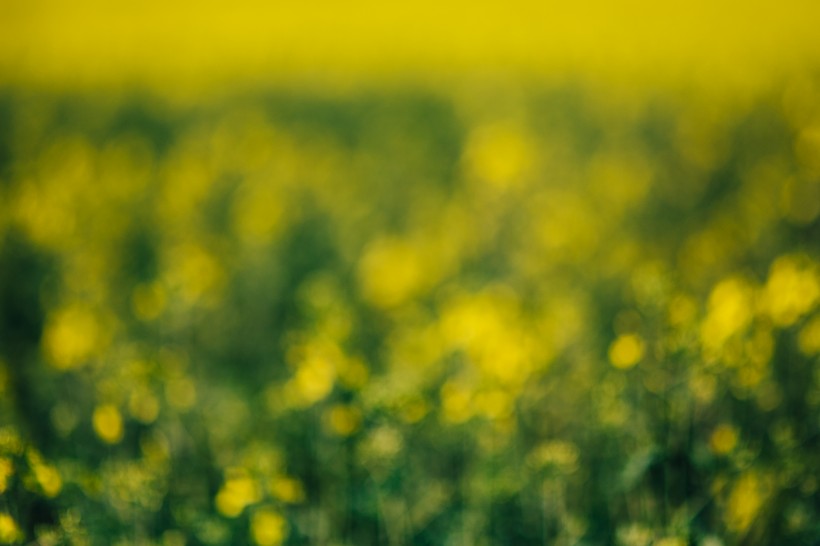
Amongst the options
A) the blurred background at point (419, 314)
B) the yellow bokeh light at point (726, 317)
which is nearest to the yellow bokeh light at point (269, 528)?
the blurred background at point (419, 314)

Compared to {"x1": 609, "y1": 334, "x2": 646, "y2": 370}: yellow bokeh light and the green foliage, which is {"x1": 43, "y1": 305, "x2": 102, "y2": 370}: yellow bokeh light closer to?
the green foliage

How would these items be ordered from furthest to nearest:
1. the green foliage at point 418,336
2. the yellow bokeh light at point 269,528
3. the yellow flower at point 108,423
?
the yellow flower at point 108,423, the green foliage at point 418,336, the yellow bokeh light at point 269,528

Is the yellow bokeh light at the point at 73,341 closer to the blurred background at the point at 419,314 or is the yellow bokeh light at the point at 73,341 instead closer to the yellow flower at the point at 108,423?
the blurred background at the point at 419,314

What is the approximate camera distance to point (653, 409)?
7.15 feet

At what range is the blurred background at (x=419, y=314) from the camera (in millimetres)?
2021

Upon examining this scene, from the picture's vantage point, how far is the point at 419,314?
10.5 feet

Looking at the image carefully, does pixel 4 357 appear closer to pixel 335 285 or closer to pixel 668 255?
pixel 335 285

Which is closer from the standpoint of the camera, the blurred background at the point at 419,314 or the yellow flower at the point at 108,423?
the blurred background at the point at 419,314

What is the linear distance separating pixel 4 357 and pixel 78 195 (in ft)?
4.19

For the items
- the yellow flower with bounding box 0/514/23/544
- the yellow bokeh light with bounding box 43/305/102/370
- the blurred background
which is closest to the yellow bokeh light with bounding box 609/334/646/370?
the blurred background

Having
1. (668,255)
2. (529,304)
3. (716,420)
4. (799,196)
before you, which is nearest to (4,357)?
(529,304)

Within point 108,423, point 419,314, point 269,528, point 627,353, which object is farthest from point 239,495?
point 419,314

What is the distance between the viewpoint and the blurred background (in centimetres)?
202

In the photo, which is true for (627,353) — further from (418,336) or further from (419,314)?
(419,314)
